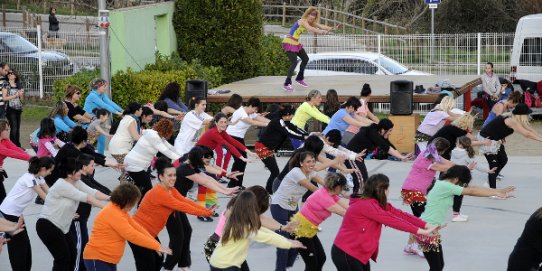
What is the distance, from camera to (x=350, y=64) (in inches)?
1049

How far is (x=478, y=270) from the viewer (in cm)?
1151

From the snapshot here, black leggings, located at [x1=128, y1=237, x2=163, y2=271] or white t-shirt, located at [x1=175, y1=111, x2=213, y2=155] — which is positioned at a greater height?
white t-shirt, located at [x1=175, y1=111, x2=213, y2=155]

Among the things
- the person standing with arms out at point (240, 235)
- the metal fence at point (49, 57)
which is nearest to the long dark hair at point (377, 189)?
the person standing with arms out at point (240, 235)

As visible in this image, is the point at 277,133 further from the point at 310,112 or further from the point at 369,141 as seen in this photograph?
the point at 369,141

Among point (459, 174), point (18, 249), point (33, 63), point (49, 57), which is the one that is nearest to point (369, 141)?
point (459, 174)

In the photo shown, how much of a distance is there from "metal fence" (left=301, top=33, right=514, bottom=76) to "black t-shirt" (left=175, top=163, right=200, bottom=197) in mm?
17004

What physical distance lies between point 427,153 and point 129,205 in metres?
4.12

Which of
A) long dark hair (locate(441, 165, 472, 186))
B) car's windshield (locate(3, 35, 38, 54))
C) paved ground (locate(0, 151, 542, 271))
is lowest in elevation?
paved ground (locate(0, 151, 542, 271))

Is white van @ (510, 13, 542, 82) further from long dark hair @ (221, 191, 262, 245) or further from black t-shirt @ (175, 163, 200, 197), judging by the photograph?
long dark hair @ (221, 191, 262, 245)

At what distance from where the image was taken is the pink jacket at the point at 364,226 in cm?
929

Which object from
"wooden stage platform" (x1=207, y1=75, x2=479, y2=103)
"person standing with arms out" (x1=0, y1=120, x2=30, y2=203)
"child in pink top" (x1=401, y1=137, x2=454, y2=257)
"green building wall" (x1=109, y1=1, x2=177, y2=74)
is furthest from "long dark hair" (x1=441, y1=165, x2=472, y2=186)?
"green building wall" (x1=109, y1=1, x2=177, y2=74)

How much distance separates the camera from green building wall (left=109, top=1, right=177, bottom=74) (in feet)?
70.3

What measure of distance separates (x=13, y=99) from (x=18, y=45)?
7.27 m

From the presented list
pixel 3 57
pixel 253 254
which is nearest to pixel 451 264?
pixel 253 254
